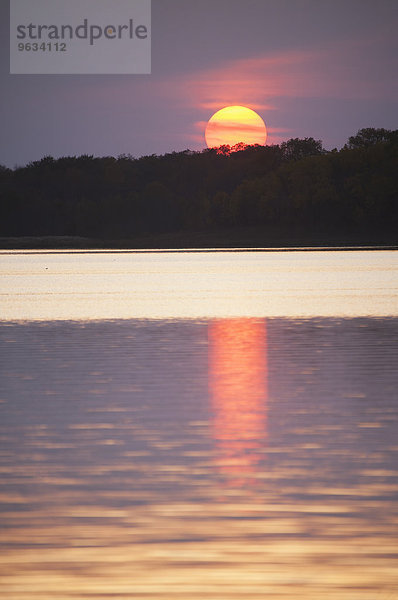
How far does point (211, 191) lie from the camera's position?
16325cm

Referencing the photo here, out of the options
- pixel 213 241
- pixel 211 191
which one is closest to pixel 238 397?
pixel 213 241

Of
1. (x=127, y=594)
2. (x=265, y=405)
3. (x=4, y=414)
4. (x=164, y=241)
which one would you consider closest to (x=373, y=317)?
(x=265, y=405)

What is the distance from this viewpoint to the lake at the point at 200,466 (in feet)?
18.5

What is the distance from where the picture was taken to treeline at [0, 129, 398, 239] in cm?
12925

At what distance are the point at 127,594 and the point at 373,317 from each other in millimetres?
17690

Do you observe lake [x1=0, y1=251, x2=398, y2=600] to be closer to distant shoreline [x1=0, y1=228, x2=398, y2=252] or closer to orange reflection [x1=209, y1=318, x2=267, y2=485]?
orange reflection [x1=209, y1=318, x2=267, y2=485]

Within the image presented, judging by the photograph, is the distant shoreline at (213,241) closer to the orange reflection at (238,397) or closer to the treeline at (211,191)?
the treeline at (211,191)

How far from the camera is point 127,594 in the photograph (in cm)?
527

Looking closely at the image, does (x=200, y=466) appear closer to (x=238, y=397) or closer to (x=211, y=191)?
(x=238, y=397)

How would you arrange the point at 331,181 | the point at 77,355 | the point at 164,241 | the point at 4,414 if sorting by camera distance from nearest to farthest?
the point at 4,414 → the point at 77,355 → the point at 331,181 → the point at 164,241

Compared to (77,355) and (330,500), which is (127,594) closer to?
(330,500)

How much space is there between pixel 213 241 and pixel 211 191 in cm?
2435

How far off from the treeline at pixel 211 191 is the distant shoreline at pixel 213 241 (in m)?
1.27

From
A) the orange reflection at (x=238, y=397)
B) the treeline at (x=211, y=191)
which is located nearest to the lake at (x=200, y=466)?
the orange reflection at (x=238, y=397)
